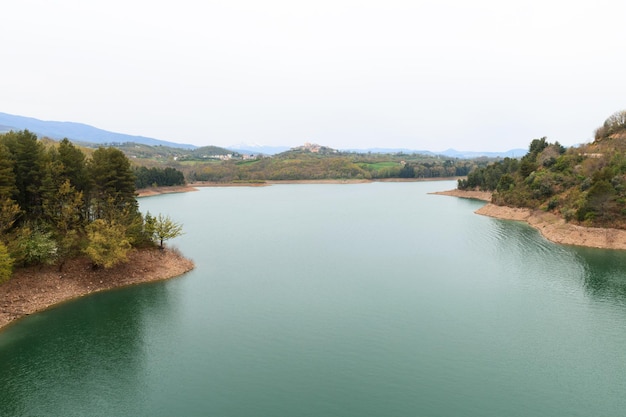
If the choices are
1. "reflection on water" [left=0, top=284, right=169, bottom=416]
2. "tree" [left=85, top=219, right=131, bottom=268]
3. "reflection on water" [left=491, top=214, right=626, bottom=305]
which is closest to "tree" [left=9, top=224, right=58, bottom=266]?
"tree" [left=85, top=219, right=131, bottom=268]

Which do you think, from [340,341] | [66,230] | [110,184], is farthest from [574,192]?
[66,230]

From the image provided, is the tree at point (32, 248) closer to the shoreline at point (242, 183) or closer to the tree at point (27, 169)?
the tree at point (27, 169)

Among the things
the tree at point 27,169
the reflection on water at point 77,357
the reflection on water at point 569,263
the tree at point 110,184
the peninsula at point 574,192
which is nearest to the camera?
the reflection on water at point 77,357

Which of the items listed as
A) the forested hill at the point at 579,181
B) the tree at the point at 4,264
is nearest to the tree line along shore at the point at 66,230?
the tree at the point at 4,264

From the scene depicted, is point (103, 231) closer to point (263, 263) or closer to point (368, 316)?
point (263, 263)

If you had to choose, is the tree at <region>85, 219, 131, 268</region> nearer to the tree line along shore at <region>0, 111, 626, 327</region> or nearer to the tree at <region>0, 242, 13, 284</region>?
the tree line along shore at <region>0, 111, 626, 327</region>
